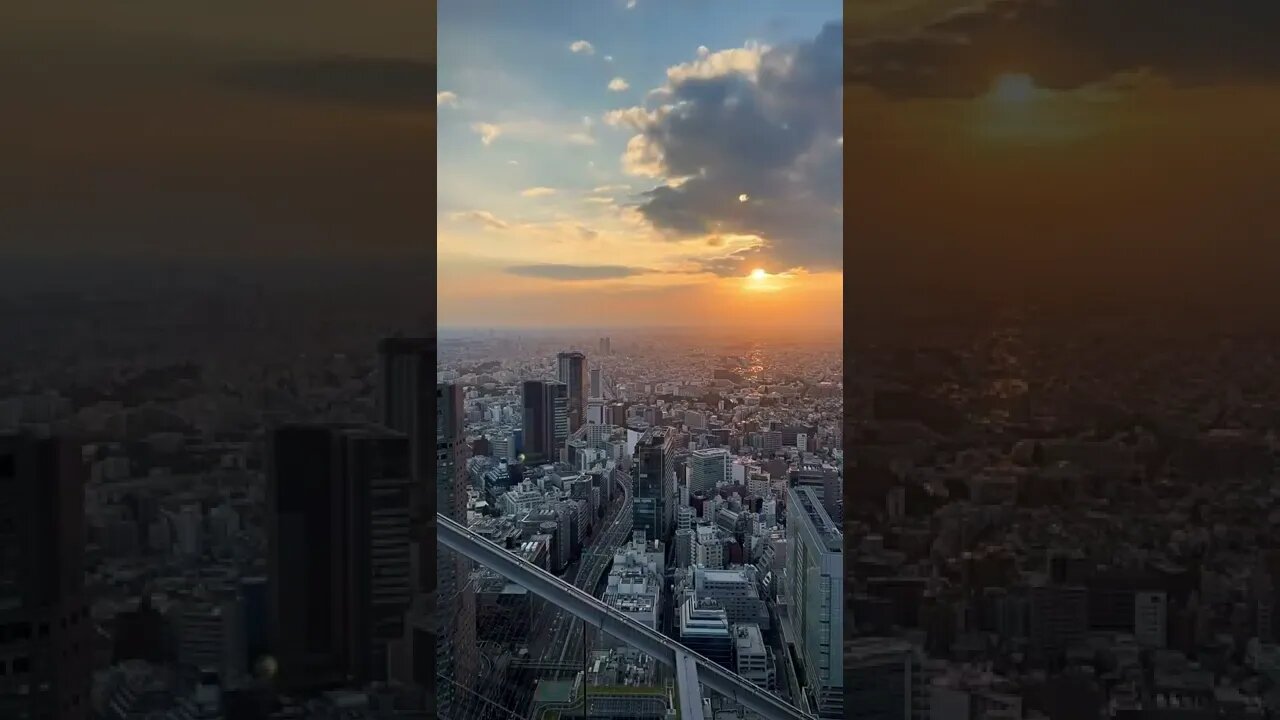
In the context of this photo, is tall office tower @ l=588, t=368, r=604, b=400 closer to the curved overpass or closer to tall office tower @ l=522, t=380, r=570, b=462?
tall office tower @ l=522, t=380, r=570, b=462

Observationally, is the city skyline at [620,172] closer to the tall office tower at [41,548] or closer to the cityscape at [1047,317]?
the cityscape at [1047,317]

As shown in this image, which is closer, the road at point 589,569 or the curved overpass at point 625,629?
the curved overpass at point 625,629

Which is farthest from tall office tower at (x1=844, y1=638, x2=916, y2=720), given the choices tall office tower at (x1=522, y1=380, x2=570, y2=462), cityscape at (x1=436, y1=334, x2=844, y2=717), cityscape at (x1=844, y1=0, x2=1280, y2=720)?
tall office tower at (x1=522, y1=380, x2=570, y2=462)

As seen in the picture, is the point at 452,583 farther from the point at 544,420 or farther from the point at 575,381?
the point at 575,381

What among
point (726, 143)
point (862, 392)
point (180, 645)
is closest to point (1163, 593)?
point (862, 392)

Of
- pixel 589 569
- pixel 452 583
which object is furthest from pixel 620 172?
pixel 452 583

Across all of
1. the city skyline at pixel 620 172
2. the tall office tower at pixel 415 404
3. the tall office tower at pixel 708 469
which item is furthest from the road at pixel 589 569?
the city skyline at pixel 620 172
